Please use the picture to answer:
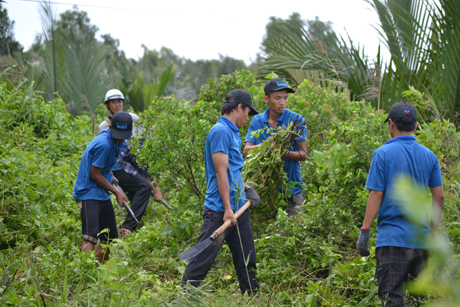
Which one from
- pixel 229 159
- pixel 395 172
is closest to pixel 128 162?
pixel 229 159

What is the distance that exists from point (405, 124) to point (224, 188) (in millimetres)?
1401

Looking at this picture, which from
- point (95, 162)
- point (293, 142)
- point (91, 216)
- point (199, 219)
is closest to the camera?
point (95, 162)

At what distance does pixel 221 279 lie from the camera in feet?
13.3

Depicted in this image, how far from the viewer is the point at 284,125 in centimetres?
450

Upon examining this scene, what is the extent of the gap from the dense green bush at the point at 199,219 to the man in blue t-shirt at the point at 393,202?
53cm

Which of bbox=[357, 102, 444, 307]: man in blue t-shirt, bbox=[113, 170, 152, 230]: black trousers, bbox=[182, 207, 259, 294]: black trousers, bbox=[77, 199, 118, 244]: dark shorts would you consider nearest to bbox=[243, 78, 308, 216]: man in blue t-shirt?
bbox=[182, 207, 259, 294]: black trousers

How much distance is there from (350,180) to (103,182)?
2.48m

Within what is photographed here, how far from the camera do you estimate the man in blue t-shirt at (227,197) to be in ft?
11.0

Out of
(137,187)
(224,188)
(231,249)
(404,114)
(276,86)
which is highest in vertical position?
(276,86)

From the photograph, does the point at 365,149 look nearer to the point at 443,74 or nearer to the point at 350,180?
the point at 350,180

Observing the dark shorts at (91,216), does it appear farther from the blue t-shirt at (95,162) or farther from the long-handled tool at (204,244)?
the long-handled tool at (204,244)

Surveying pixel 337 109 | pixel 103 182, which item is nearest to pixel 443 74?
pixel 337 109

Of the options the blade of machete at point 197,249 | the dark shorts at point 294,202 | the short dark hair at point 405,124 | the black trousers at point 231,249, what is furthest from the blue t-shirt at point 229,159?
the short dark hair at point 405,124

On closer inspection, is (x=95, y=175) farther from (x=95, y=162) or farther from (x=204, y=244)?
(x=204, y=244)
